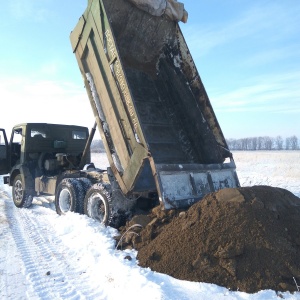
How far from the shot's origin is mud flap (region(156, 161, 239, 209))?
4.84m

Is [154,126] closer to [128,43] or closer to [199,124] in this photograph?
[199,124]

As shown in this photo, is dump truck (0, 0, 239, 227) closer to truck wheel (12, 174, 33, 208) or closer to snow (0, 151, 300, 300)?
snow (0, 151, 300, 300)

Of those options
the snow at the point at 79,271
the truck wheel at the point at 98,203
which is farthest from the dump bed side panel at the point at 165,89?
the snow at the point at 79,271

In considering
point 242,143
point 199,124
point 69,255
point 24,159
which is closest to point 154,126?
point 199,124

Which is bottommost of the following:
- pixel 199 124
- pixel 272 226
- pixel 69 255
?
pixel 69 255

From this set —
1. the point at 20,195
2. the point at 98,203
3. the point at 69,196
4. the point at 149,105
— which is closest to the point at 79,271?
the point at 98,203

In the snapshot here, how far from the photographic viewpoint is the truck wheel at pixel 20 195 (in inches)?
352

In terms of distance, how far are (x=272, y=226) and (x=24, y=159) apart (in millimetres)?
7572

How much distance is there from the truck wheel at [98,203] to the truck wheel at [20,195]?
3.42m

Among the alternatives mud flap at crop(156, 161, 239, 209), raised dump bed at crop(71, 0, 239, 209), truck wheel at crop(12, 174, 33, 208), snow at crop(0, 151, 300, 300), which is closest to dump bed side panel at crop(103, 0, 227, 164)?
raised dump bed at crop(71, 0, 239, 209)

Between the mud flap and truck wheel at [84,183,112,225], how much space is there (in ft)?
4.29

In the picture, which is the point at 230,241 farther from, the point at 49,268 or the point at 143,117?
the point at 143,117

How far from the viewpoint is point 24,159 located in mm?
9289

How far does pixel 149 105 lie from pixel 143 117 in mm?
406
